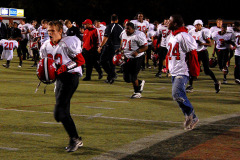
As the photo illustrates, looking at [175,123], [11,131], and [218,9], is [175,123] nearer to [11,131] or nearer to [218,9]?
[11,131]

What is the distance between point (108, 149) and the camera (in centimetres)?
703

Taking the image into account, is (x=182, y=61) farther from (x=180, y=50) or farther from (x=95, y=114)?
(x=95, y=114)

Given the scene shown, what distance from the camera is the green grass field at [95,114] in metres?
7.22

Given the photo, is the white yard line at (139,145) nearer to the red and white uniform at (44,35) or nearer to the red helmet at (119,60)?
the red helmet at (119,60)

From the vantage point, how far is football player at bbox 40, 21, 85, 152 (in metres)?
6.85

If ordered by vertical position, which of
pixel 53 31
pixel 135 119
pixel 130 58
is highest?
pixel 53 31

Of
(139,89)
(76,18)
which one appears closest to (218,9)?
(76,18)

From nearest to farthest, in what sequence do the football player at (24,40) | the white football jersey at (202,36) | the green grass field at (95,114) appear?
the green grass field at (95,114) → the white football jersey at (202,36) → the football player at (24,40)

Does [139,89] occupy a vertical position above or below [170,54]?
below

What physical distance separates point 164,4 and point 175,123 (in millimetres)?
55098

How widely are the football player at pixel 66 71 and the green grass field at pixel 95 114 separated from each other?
32 centimetres

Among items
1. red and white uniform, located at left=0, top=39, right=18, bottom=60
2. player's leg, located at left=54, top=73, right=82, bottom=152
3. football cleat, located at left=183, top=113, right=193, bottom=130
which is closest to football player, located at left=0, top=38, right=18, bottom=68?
red and white uniform, located at left=0, top=39, right=18, bottom=60

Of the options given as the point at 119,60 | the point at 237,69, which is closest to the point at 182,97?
the point at 119,60

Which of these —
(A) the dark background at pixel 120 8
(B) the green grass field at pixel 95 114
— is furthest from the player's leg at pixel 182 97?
(A) the dark background at pixel 120 8
